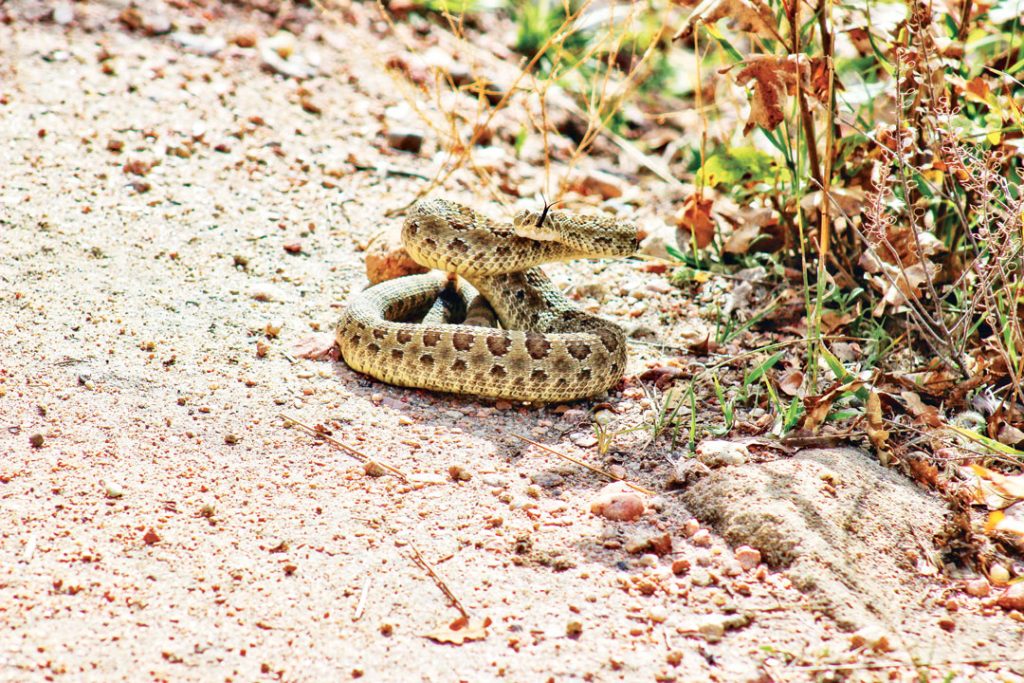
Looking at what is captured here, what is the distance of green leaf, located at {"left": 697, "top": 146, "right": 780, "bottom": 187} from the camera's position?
6.52 m

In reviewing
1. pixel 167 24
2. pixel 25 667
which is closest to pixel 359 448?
pixel 25 667

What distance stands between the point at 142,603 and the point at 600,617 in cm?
166

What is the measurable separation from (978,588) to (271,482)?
2958 mm

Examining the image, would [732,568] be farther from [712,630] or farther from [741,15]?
[741,15]

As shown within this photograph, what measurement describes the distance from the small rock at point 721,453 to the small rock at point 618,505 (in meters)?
0.44

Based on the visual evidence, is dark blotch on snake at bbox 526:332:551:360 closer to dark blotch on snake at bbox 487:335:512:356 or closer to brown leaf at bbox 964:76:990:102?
dark blotch on snake at bbox 487:335:512:356

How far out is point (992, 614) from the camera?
3988mm

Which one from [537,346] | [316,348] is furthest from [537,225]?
[316,348]

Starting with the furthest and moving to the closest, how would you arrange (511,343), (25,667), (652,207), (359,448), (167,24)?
(167,24) → (652,207) → (511,343) → (359,448) → (25,667)

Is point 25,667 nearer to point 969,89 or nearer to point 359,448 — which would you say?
point 359,448

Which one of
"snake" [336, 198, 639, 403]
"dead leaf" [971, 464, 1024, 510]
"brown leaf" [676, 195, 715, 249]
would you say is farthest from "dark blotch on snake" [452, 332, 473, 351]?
"dead leaf" [971, 464, 1024, 510]

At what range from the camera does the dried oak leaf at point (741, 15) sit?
4832 mm

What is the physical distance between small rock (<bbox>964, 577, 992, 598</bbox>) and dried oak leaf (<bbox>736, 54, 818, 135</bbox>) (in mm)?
2305

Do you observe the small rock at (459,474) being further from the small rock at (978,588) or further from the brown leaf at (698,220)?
the brown leaf at (698,220)
